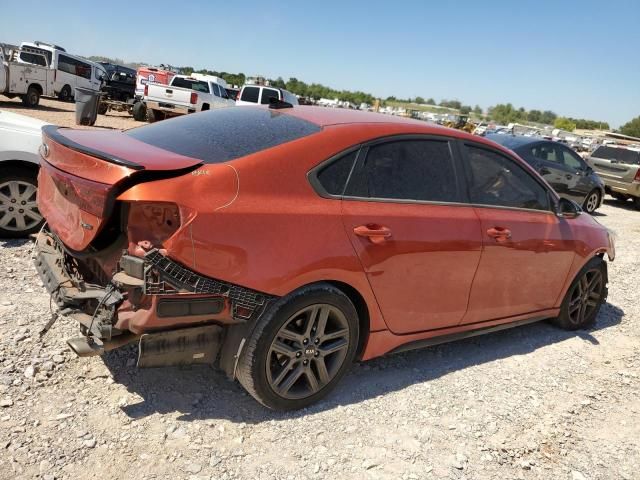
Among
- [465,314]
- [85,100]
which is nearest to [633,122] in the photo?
[85,100]

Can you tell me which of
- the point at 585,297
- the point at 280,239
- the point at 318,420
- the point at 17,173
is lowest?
the point at 318,420

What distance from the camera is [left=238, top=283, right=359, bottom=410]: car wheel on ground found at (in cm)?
291

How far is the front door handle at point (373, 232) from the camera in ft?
10.2

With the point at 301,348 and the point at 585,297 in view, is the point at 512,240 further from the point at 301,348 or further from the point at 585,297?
the point at 301,348

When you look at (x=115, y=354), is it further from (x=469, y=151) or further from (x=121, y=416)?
(x=469, y=151)

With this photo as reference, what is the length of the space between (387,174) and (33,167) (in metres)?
3.56

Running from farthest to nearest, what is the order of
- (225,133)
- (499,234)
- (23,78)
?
1. (23,78)
2. (499,234)
3. (225,133)

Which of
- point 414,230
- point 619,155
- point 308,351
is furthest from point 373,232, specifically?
point 619,155

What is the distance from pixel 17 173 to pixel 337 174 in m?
3.47

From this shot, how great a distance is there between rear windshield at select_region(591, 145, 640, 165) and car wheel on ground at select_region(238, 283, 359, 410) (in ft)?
51.0

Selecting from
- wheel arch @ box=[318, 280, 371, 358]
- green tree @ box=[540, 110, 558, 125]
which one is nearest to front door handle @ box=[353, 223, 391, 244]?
wheel arch @ box=[318, 280, 371, 358]

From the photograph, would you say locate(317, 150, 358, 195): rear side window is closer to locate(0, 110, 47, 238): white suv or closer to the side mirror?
the side mirror

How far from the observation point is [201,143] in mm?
3113

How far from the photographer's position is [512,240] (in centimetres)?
398
